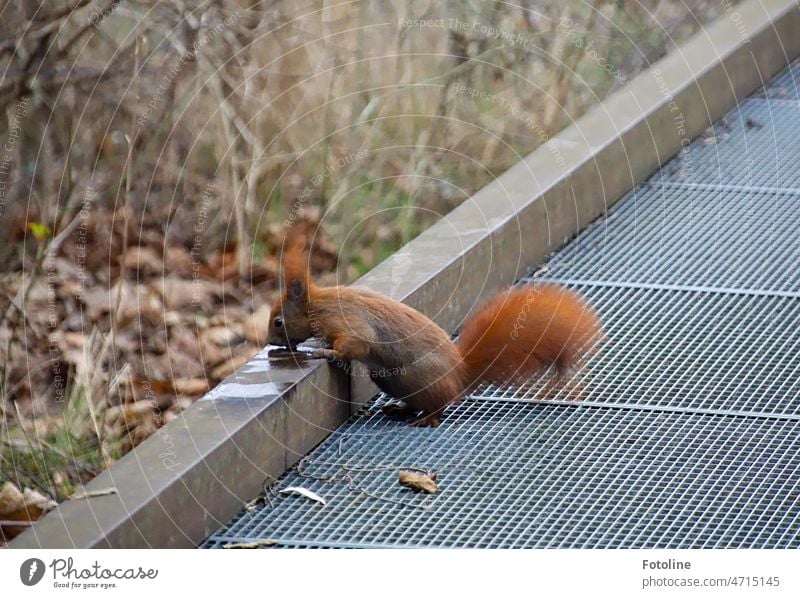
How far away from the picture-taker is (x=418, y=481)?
3.95m

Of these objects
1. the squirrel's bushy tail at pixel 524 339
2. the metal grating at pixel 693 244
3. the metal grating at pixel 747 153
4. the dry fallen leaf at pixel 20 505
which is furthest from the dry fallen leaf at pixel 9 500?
the metal grating at pixel 747 153

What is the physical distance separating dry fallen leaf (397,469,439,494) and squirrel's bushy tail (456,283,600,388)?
0.59m

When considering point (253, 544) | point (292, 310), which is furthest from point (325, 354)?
point (253, 544)

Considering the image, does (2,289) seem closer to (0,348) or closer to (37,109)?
(0,348)

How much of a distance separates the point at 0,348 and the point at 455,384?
1848 mm

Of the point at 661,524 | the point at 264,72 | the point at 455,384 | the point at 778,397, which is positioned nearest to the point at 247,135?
the point at 264,72

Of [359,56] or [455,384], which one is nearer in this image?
[455,384]

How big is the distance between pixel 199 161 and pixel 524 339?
2834mm

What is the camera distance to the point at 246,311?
21.9 feet

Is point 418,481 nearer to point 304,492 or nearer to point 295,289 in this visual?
point 304,492

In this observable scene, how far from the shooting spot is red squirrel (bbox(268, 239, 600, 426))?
14.1ft

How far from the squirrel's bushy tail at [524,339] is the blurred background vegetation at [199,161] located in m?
1.37
